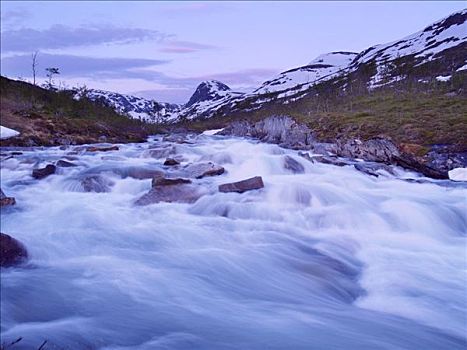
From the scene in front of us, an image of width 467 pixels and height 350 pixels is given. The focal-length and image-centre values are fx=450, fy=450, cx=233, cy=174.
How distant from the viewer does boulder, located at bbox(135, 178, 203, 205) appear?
11.2 m

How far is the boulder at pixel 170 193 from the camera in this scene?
36.8 ft

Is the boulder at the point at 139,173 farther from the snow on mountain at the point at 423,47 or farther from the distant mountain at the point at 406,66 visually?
A: the snow on mountain at the point at 423,47

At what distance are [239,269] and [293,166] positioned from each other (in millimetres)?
9967

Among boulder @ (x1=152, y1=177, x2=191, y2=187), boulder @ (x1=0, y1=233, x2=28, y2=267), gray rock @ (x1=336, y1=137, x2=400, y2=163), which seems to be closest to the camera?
boulder @ (x1=0, y1=233, x2=28, y2=267)

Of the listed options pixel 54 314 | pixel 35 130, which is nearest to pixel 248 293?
pixel 54 314

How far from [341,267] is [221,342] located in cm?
334

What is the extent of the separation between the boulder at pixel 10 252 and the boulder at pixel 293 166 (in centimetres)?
1136

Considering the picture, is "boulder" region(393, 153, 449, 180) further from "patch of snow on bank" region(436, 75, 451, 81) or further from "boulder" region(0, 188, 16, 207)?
"patch of snow on bank" region(436, 75, 451, 81)

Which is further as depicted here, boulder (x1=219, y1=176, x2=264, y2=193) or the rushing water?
boulder (x1=219, y1=176, x2=264, y2=193)

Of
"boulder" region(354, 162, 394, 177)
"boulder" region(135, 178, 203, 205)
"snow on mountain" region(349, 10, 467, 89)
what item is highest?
"snow on mountain" region(349, 10, 467, 89)

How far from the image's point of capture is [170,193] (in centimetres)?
1148

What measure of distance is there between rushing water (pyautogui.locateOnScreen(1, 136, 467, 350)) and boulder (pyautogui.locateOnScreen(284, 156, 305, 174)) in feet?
10.6

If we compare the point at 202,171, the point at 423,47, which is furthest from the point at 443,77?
the point at 202,171

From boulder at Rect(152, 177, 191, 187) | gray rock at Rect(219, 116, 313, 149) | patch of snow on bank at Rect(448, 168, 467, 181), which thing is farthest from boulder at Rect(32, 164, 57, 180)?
gray rock at Rect(219, 116, 313, 149)
